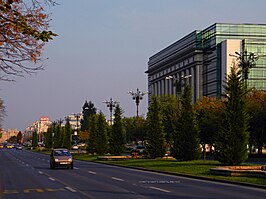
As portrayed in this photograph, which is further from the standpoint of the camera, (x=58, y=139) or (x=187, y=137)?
(x=58, y=139)

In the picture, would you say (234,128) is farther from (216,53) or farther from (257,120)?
(216,53)

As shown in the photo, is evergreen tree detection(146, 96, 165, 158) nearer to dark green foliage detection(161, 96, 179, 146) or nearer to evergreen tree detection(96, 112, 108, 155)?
dark green foliage detection(161, 96, 179, 146)

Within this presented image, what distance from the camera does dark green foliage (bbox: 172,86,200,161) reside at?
46.2m

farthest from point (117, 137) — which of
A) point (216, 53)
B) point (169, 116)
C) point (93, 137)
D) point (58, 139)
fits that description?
point (216, 53)

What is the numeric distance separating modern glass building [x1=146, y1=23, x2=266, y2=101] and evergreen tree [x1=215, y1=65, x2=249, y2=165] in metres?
63.3

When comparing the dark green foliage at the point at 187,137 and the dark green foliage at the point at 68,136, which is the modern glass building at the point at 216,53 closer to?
the dark green foliage at the point at 68,136

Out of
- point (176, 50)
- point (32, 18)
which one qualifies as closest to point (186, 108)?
point (32, 18)

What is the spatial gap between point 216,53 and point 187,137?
7066 centimetres

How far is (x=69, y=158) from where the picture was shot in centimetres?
4397

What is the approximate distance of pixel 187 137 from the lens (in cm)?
4625

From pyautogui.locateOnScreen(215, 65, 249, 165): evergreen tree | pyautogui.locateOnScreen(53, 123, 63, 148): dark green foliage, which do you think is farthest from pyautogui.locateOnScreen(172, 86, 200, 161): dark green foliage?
pyautogui.locateOnScreen(53, 123, 63, 148): dark green foliage

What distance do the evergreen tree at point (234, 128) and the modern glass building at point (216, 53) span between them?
63321 mm

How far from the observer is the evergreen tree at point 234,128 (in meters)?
37.7

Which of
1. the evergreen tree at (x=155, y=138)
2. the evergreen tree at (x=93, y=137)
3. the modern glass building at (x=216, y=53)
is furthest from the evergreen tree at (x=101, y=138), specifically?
the modern glass building at (x=216, y=53)
